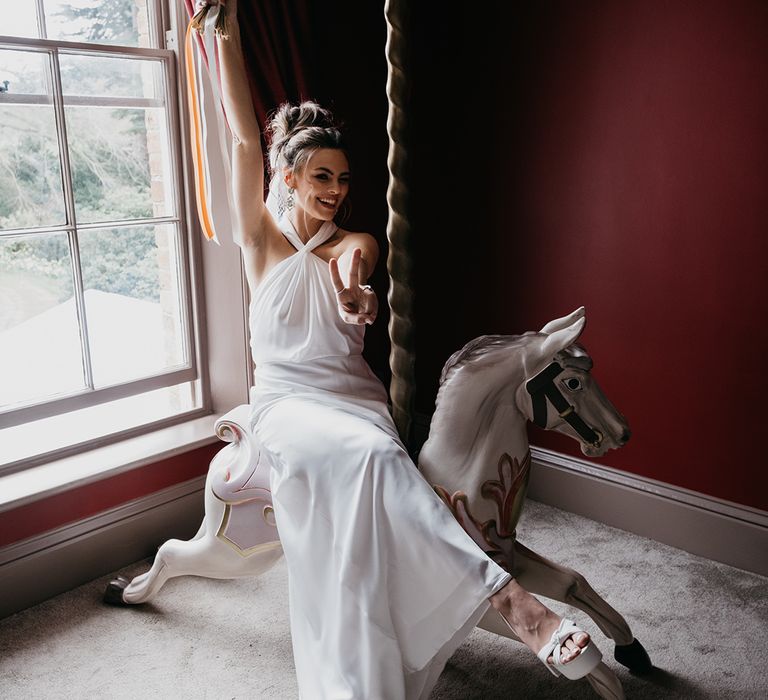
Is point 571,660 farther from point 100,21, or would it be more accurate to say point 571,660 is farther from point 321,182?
point 100,21

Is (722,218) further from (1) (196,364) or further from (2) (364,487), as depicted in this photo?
(1) (196,364)

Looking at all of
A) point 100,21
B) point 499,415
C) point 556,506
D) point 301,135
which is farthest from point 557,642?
point 100,21

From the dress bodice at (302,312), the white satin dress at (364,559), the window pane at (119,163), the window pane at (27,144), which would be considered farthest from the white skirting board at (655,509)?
the window pane at (27,144)

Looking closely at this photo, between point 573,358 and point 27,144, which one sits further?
point 27,144

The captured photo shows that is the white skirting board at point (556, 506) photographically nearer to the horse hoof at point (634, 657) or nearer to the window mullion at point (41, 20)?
the horse hoof at point (634, 657)

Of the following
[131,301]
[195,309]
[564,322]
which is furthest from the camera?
[195,309]

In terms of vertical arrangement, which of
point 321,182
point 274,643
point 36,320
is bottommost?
point 274,643

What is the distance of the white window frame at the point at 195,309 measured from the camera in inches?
112

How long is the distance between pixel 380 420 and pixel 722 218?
4.82 feet

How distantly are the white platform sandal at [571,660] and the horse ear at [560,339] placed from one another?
2.12 feet

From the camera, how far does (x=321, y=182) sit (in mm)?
2170

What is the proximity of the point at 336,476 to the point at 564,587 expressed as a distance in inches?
29.3

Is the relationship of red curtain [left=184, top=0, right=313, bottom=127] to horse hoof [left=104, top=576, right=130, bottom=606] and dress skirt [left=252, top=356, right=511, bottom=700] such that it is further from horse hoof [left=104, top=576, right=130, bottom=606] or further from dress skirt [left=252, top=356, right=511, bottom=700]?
horse hoof [left=104, top=576, right=130, bottom=606]

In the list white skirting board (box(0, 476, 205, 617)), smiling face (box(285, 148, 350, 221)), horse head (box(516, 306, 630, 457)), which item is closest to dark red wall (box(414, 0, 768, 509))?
horse head (box(516, 306, 630, 457))
